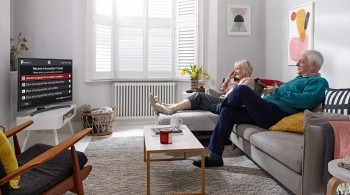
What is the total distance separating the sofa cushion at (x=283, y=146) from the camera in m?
2.25

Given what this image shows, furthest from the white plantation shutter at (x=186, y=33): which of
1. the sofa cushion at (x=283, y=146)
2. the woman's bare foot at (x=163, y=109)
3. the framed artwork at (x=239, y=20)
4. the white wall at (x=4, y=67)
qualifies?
the sofa cushion at (x=283, y=146)

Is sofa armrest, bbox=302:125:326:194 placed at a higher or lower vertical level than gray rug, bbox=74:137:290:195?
higher

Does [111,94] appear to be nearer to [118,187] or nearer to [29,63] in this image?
[29,63]

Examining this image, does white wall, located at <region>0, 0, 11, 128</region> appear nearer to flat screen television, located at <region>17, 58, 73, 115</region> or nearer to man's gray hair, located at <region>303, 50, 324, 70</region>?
flat screen television, located at <region>17, 58, 73, 115</region>

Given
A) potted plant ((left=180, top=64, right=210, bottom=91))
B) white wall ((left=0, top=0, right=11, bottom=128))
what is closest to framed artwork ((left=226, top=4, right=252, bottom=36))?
potted plant ((left=180, top=64, right=210, bottom=91))

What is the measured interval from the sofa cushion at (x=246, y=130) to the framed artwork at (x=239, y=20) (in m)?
2.24

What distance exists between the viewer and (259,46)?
5246 mm

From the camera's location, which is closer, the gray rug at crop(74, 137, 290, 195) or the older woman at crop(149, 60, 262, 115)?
the gray rug at crop(74, 137, 290, 195)

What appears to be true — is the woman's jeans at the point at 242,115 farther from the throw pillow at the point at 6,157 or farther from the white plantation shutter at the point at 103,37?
the white plantation shutter at the point at 103,37

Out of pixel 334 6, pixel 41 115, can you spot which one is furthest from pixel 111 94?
pixel 334 6

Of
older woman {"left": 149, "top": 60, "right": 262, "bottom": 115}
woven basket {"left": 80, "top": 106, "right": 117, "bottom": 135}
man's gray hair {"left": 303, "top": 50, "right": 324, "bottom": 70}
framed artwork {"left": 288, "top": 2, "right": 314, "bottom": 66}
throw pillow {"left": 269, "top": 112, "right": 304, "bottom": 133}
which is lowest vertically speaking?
woven basket {"left": 80, "top": 106, "right": 117, "bottom": 135}

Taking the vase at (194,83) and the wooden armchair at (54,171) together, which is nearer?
the wooden armchair at (54,171)

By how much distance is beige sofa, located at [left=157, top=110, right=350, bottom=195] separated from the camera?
2080 mm

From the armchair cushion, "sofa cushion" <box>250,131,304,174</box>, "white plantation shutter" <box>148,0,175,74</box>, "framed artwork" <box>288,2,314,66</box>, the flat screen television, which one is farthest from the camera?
"white plantation shutter" <box>148,0,175,74</box>
